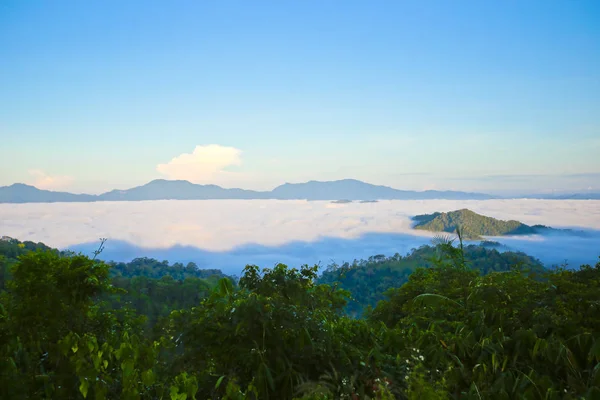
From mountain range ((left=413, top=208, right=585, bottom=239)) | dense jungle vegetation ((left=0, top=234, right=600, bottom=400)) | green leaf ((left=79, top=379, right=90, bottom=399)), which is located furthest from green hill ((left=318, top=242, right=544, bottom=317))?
green leaf ((left=79, top=379, right=90, bottom=399))

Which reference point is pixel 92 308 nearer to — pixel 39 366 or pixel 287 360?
pixel 39 366

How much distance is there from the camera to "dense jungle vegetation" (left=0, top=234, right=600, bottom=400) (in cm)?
286

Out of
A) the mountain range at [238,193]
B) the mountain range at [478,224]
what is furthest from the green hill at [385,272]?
the mountain range at [238,193]

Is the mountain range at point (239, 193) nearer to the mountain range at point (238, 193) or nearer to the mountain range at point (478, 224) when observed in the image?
the mountain range at point (238, 193)

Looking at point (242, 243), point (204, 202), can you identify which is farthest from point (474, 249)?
point (204, 202)

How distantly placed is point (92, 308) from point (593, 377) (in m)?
4.90

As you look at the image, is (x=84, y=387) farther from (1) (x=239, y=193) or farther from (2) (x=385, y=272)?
(1) (x=239, y=193)

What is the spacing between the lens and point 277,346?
352 centimetres

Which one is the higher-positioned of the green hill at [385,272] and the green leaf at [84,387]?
the green leaf at [84,387]

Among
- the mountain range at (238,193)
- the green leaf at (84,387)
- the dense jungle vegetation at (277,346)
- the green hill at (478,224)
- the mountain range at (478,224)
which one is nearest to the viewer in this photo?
the green leaf at (84,387)

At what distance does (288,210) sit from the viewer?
5782 inches

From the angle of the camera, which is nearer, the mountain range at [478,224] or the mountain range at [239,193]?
the mountain range at [478,224]

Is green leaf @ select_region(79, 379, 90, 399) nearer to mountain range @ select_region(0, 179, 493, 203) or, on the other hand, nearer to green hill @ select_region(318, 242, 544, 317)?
green hill @ select_region(318, 242, 544, 317)

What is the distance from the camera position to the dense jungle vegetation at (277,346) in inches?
113
